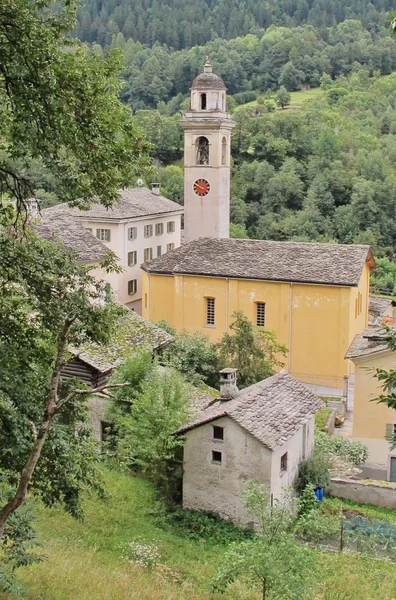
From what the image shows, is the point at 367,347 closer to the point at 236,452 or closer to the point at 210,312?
the point at 236,452

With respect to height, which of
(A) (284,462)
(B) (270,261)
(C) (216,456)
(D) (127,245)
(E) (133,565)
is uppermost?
(B) (270,261)

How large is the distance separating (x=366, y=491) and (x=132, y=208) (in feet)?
96.3

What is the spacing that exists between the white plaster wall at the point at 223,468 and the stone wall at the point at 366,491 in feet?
12.9

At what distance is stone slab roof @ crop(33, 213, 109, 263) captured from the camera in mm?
29344

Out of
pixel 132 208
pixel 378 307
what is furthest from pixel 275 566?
pixel 132 208

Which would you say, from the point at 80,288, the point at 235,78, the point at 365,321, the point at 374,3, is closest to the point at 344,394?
the point at 365,321

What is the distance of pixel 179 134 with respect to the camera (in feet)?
295

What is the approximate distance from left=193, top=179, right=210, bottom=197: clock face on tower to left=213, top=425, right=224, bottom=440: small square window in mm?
24703

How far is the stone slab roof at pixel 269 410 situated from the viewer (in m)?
19.6

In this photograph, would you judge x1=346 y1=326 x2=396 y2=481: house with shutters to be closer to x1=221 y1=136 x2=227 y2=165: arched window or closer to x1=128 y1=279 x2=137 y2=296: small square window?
x1=221 y1=136 x2=227 y2=165: arched window

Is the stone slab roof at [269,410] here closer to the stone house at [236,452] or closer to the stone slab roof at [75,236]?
the stone house at [236,452]

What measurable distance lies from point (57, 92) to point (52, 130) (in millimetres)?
475

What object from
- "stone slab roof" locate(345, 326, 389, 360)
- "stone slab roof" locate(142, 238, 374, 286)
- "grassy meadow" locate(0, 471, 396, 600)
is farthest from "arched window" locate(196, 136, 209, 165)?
"grassy meadow" locate(0, 471, 396, 600)

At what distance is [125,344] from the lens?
82.5 ft
